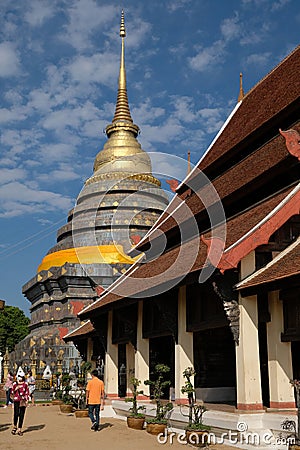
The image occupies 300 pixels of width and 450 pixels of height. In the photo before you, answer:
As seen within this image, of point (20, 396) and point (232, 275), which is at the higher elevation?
point (232, 275)

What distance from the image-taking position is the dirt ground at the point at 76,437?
1001 cm

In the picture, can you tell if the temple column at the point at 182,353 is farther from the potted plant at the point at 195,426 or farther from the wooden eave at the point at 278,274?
the wooden eave at the point at 278,274

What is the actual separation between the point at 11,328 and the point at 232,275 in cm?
4190

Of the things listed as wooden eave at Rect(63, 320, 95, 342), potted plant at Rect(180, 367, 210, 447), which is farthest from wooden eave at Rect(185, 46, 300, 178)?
wooden eave at Rect(63, 320, 95, 342)

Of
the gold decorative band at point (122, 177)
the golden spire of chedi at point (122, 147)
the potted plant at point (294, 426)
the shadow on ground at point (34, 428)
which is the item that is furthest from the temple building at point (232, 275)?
the golden spire of chedi at point (122, 147)

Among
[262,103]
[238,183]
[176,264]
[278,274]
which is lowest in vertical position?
[278,274]

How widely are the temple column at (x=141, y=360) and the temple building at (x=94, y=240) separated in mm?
14188

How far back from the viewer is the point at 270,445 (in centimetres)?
863

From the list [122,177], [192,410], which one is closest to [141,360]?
[192,410]

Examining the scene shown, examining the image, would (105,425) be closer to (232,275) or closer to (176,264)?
(176,264)

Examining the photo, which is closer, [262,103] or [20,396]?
[20,396]

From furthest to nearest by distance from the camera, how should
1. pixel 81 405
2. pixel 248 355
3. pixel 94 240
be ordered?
pixel 94 240 → pixel 81 405 → pixel 248 355

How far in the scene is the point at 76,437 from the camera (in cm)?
1129

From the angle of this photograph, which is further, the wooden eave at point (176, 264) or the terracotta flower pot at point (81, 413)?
the terracotta flower pot at point (81, 413)
